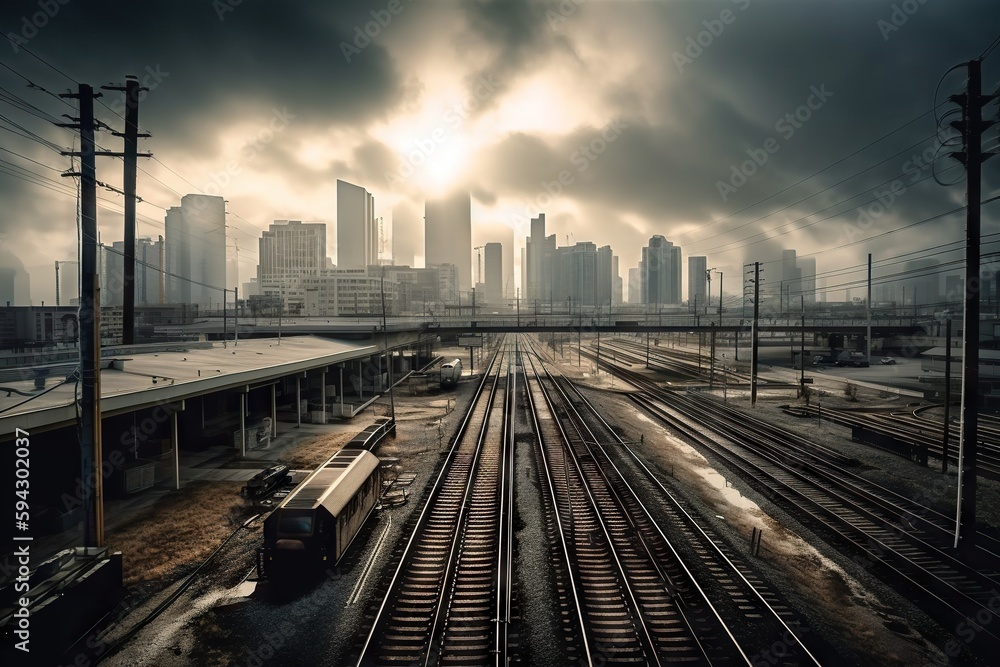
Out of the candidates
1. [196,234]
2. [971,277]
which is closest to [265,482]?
[971,277]

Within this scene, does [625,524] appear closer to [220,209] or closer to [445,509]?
[445,509]

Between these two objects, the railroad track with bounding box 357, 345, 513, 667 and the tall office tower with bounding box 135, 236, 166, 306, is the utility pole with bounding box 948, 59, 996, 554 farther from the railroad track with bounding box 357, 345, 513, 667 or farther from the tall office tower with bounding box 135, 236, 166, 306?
the tall office tower with bounding box 135, 236, 166, 306

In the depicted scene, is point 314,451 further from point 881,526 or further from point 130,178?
point 881,526

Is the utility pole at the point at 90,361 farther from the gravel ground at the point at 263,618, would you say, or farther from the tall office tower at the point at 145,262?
the tall office tower at the point at 145,262

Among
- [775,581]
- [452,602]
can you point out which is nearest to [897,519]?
[775,581]

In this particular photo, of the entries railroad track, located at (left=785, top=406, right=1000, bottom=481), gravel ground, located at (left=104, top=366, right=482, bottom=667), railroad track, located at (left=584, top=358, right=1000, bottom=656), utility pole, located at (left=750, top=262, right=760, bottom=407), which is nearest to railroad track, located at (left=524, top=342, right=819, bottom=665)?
railroad track, located at (left=584, top=358, right=1000, bottom=656)

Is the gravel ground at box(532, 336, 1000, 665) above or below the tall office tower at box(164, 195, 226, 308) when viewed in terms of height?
below

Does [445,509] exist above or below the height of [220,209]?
below
